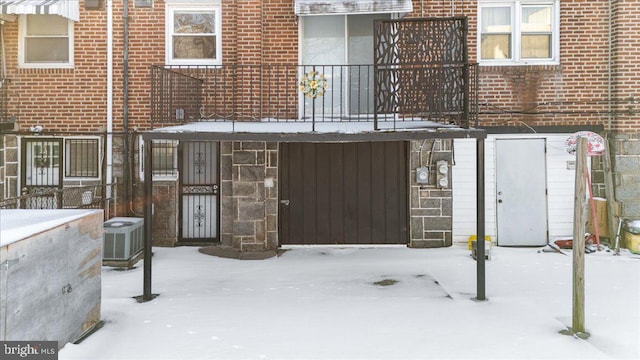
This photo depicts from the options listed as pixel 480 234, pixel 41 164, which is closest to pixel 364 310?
pixel 480 234

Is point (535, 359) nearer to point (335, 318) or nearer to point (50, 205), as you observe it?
point (335, 318)

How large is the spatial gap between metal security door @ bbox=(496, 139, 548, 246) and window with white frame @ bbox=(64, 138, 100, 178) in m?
9.04

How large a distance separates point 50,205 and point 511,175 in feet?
33.2

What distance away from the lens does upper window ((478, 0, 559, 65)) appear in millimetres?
11594

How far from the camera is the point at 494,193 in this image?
11.5 metres

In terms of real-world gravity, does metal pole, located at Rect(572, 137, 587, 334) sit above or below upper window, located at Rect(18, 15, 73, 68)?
below

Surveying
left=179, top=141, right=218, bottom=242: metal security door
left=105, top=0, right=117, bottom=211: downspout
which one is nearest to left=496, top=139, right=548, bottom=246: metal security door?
left=179, top=141, right=218, bottom=242: metal security door

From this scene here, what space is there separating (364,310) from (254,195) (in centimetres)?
472

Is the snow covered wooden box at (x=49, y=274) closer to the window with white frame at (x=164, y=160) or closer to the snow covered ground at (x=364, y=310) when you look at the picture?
the snow covered ground at (x=364, y=310)

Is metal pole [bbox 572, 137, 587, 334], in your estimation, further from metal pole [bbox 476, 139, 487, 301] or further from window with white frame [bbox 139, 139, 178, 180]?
window with white frame [bbox 139, 139, 178, 180]

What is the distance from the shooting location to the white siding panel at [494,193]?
11.5 meters

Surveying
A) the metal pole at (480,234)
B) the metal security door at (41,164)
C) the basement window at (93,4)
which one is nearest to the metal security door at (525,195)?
the metal pole at (480,234)

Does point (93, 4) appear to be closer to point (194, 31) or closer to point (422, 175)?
point (194, 31)

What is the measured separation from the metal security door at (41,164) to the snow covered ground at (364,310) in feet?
11.7
